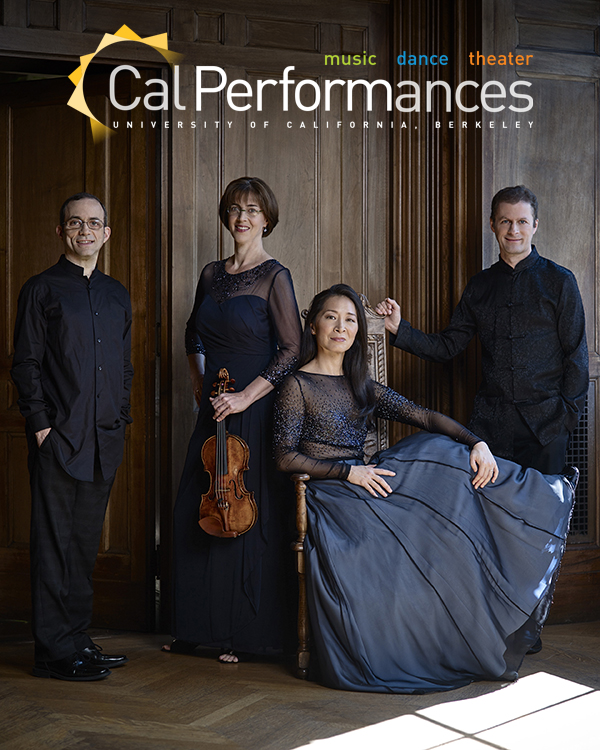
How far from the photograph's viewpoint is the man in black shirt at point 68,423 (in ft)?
9.26

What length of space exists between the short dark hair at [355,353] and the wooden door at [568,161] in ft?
3.26

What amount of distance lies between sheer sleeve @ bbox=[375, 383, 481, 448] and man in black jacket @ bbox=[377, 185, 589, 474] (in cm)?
36

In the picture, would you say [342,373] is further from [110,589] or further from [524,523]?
[110,589]

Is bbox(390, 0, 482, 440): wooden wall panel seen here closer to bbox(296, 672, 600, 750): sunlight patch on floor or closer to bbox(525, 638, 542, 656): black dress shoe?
bbox(525, 638, 542, 656): black dress shoe

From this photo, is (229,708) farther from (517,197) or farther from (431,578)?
(517,197)

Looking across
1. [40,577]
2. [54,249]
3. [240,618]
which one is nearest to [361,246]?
[54,249]

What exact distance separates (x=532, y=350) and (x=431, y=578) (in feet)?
3.62

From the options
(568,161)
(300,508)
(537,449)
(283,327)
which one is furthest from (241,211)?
(568,161)

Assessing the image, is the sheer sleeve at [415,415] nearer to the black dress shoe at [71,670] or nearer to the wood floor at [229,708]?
the wood floor at [229,708]

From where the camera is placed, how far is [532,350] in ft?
11.0

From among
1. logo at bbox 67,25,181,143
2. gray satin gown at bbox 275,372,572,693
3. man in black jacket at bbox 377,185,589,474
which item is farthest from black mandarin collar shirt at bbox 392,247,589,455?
logo at bbox 67,25,181,143

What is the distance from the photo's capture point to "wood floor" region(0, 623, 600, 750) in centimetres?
236

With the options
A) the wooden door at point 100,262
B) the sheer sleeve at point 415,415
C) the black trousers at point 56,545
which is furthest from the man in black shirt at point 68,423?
the sheer sleeve at point 415,415

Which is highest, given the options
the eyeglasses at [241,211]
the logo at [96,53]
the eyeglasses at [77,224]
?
the logo at [96,53]
